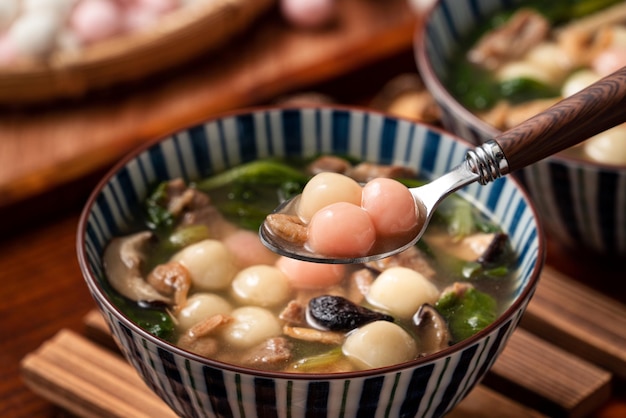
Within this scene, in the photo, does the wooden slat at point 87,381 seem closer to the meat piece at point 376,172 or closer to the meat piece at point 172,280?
the meat piece at point 172,280

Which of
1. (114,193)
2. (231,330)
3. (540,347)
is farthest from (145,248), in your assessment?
(540,347)

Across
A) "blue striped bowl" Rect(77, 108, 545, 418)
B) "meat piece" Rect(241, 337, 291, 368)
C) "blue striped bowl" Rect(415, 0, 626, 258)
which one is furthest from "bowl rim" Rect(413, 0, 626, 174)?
"meat piece" Rect(241, 337, 291, 368)

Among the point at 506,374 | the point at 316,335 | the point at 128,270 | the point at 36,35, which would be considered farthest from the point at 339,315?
the point at 36,35

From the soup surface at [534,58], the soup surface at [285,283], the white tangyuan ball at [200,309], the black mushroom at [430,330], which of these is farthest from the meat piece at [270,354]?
the soup surface at [534,58]

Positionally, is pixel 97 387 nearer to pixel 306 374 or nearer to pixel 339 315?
pixel 339 315

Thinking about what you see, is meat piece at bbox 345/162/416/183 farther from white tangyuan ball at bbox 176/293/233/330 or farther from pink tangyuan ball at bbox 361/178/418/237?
white tangyuan ball at bbox 176/293/233/330

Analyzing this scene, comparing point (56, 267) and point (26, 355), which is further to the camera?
point (56, 267)

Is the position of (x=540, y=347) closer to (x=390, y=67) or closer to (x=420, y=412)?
(x=420, y=412)
